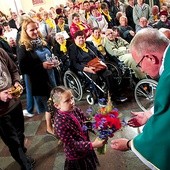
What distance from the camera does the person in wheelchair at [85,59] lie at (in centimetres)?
456

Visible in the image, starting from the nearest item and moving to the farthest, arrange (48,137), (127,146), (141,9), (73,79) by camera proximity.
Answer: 1. (127,146)
2. (48,137)
3. (73,79)
4. (141,9)

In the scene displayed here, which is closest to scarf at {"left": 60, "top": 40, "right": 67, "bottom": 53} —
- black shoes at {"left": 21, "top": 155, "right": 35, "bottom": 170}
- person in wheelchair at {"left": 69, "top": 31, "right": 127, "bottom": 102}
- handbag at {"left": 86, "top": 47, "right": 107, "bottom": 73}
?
person in wheelchair at {"left": 69, "top": 31, "right": 127, "bottom": 102}

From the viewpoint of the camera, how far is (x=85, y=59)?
465 cm

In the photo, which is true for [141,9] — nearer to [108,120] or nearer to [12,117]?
[12,117]

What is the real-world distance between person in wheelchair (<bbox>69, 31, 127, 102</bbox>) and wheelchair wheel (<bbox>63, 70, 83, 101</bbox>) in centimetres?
20

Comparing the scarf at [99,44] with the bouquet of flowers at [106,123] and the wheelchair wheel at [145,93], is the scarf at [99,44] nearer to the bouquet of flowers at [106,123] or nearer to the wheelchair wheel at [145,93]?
the wheelchair wheel at [145,93]

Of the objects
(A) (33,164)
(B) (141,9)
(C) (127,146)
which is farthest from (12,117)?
(B) (141,9)

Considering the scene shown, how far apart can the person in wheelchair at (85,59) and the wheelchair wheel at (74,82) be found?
0.20 m

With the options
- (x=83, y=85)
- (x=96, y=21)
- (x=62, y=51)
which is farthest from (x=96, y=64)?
(x=96, y=21)

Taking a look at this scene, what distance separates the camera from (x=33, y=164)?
133 inches

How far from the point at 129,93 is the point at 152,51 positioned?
358cm

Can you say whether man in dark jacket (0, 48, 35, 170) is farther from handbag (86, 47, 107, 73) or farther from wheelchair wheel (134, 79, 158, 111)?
wheelchair wheel (134, 79, 158, 111)

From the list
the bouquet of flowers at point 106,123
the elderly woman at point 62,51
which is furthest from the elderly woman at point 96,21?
the bouquet of flowers at point 106,123

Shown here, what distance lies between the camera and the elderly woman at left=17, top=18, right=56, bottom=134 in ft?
10.8
